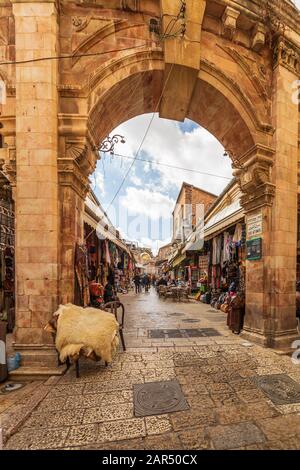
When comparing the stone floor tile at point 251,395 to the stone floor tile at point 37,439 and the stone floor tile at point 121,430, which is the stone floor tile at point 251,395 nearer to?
the stone floor tile at point 121,430

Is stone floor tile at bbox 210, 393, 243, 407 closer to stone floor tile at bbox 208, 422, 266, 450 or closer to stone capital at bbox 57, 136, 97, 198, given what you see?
stone floor tile at bbox 208, 422, 266, 450

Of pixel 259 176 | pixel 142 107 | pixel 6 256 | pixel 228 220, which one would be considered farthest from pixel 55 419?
pixel 228 220

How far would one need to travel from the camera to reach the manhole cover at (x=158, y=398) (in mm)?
2877

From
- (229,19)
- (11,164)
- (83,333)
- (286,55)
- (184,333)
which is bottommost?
(184,333)

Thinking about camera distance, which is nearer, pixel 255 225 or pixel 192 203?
pixel 255 225

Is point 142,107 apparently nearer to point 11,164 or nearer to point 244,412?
point 11,164

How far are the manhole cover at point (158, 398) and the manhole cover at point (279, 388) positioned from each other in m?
1.26

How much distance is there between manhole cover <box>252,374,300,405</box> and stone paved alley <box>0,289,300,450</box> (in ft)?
0.08

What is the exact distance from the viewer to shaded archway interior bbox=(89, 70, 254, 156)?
5.14 m

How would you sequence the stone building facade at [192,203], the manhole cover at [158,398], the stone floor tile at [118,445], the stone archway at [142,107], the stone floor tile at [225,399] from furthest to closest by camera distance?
the stone building facade at [192,203]
the stone archway at [142,107]
the stone floor tile at [225,399]
the manhole cover at [158,398]
the stone floor tile at [118,445]

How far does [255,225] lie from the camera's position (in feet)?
19.4

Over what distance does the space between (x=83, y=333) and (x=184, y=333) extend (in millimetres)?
3362

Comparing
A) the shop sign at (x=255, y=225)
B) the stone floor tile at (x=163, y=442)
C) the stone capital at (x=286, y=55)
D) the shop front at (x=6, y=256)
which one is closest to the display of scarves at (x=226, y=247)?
the shop sign at (x=255, y=225)

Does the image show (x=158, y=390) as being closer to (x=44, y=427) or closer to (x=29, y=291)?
(x=44, y=427)
